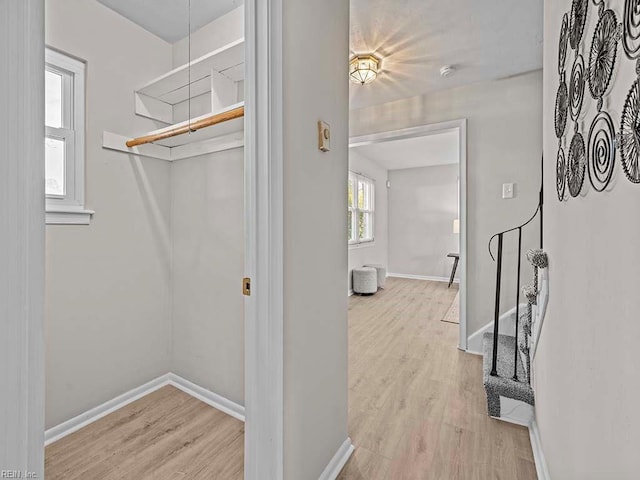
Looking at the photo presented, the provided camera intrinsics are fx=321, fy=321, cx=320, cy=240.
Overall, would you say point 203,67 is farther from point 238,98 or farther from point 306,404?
point 306,404

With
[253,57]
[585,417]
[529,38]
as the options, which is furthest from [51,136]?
[529,38]

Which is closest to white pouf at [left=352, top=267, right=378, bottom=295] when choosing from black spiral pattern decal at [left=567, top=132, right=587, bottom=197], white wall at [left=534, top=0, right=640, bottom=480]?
white wall at [left=534, top=0, right=640, bottom=480]

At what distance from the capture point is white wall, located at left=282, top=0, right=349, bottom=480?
119cm

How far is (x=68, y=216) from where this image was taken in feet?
5.78

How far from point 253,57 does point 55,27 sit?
141cm

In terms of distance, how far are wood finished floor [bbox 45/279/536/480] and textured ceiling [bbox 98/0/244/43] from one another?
244 centimetres

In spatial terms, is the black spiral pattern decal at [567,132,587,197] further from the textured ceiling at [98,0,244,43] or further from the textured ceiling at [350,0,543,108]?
the textured ceiling at [98,0,244,43]

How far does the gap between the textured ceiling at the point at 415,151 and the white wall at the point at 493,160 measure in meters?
1.62

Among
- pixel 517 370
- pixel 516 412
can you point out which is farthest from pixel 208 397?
pixel 517 370

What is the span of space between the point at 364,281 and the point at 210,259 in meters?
3.43

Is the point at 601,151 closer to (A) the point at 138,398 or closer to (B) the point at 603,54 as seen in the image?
(B) the point at 603,54

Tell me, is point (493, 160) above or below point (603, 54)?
above

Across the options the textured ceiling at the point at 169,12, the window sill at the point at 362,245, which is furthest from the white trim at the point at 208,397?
the window sill at the point at 362,245

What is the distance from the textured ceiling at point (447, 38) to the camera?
2021 mm
